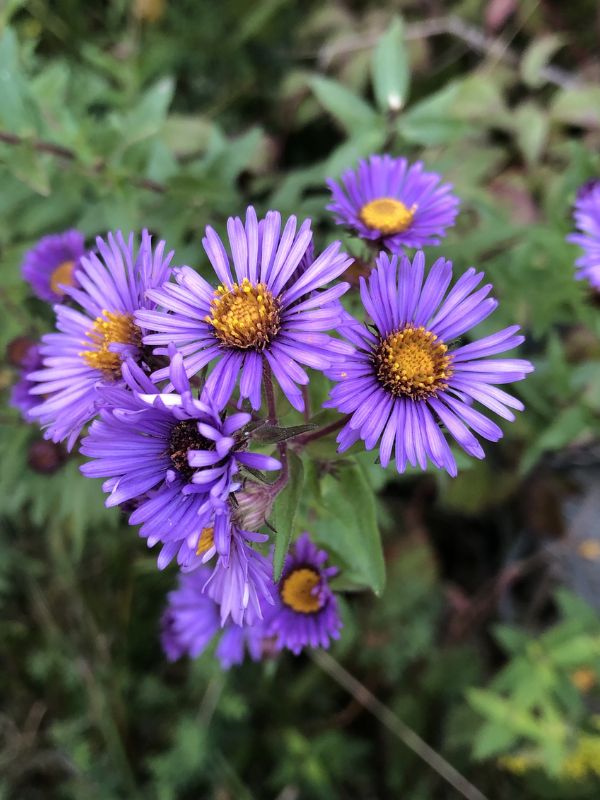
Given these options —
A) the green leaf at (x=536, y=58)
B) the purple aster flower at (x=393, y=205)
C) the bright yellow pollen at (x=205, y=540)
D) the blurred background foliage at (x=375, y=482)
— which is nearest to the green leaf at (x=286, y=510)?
the bright yellow pollen at (x=205, y=540)

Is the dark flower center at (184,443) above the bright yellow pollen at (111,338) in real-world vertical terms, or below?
below

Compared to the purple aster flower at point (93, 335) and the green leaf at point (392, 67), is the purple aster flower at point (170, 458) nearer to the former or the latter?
the purple aster flower at point (93, 335)

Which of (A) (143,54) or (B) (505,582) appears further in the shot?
(A) (143,54)

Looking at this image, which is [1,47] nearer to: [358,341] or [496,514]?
[358,341]

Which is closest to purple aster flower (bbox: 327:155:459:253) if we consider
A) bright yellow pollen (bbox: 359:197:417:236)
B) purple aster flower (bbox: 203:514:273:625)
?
bright yellow pollen (bbox: 359:197:417:236)

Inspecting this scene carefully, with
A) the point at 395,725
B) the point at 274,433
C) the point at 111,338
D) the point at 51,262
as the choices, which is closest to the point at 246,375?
the point at 274,433

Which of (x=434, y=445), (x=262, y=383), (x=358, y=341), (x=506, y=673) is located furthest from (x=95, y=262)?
(x=506, y=673)

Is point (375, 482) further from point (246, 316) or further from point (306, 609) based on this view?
point (246, 316)
